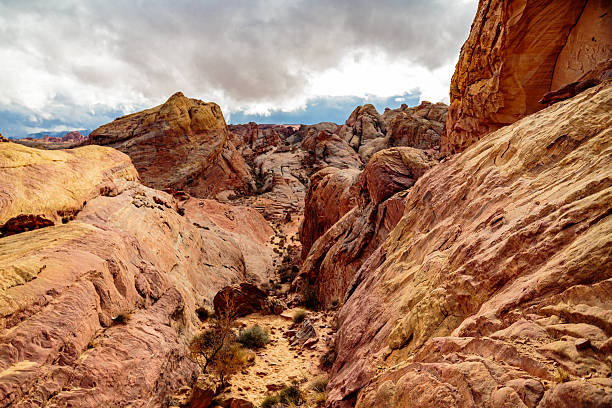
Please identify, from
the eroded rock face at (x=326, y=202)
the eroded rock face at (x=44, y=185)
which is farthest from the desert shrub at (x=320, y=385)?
the eroded rock face at (x=326, y=202)

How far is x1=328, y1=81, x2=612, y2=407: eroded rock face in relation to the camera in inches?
124

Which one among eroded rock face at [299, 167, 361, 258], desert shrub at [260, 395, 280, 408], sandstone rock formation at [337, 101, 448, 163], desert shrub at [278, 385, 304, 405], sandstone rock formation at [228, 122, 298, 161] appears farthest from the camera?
sandstone rock formation at [228, 122, 298, 161]

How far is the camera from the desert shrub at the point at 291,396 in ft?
26.3

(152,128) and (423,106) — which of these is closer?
(152,128)

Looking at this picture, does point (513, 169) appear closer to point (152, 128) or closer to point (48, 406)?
point (48, 406)

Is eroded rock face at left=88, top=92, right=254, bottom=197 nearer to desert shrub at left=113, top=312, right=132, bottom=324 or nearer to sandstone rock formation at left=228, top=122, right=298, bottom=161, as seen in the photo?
sandstone rock formation at left=228, top=122, right=298, bottom=161

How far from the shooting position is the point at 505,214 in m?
5.70

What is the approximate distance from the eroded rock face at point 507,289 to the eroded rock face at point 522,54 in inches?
187

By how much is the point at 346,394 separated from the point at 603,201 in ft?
20.6

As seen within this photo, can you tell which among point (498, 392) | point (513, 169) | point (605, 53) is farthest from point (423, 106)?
point (498, 392)

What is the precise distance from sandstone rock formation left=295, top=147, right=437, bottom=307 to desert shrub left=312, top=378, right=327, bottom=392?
6.22 meters

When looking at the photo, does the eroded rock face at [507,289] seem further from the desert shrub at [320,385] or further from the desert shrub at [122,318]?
the desert shrub at [122,318]

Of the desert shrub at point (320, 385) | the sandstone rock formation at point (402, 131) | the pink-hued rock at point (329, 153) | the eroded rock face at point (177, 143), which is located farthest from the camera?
the pink-hued rock at point (329, 153)

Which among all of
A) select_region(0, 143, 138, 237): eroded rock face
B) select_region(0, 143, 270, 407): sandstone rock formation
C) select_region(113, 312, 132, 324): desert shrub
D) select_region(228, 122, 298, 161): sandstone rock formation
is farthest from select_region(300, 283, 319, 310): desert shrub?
select_region(228, 122, 298, 161): sandstone rock formation
